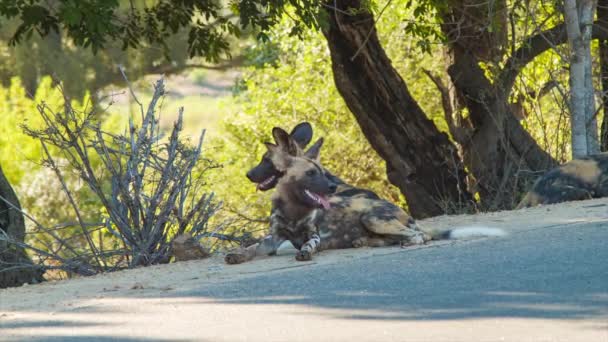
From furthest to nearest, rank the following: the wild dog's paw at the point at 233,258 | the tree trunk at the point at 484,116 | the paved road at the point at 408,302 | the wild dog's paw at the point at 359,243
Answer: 1. the tree trunk at the point at 484,116
2. the wild dog's paw at the point at 359,243
3. the wild dog's paw at the point at 233,258
4. the paved road at the point at 408,302

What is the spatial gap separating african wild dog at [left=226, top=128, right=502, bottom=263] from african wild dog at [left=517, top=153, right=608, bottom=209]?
9.28 ft

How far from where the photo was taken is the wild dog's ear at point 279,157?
8383 mm

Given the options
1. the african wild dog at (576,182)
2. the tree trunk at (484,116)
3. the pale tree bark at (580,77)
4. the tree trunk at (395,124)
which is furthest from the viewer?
the tree trunk at (395,124)

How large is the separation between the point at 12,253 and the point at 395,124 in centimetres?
689

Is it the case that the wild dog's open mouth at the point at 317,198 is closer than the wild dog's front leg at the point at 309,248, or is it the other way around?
the wild dog's front leg at the point at 309,248

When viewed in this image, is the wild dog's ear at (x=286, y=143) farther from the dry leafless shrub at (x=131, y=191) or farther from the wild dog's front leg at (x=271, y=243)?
the dry leafless shrub at (x=131, y=191)

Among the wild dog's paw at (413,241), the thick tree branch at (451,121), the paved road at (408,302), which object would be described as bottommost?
the paved road at (408,302)

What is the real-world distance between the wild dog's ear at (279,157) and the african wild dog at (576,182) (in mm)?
3903

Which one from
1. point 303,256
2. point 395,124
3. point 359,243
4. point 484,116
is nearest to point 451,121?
point 484,116

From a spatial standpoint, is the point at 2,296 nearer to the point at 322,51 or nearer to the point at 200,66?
the point at 322,51

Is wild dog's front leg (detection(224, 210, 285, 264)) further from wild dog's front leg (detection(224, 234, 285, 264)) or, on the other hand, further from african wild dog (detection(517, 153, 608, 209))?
african wild dog (detection(517, 153, 608, 209))

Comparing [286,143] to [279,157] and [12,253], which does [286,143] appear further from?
[12,253]

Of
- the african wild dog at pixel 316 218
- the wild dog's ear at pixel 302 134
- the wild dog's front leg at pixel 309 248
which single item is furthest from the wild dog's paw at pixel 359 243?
the wild dog's ear at pixel 302 134

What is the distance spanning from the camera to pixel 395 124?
51.0 feet
